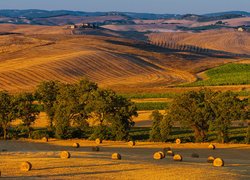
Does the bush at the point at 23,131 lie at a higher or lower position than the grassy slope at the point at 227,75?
higher

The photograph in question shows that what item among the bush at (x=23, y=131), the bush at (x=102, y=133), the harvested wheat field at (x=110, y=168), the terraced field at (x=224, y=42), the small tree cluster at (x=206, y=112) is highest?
the harvested wheat field at (x=110, y=168)

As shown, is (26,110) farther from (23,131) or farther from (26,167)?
(26,167)

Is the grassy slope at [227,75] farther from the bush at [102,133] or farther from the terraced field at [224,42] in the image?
the terraced field at [224,42]

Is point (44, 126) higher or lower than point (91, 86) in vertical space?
lower

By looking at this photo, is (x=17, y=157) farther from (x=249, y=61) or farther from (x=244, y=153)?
(x=249, y=61)

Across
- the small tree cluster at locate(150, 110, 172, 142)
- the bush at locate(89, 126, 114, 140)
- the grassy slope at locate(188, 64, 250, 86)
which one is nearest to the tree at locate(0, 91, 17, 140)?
the bush at locate(89, 126, 114, 140)

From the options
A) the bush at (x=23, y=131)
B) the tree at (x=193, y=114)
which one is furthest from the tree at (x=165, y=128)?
the bush at (x=23, y=131)

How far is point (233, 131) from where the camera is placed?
5478cm

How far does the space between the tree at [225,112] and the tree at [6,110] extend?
17548 mm

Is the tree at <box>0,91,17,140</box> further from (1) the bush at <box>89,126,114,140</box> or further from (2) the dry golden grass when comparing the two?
(2) the dry golden grass

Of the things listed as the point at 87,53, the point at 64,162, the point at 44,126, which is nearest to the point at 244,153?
the point at 64,162

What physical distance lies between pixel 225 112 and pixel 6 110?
63.2ft

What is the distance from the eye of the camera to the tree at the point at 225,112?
165 feet

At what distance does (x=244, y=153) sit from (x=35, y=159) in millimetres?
17764
